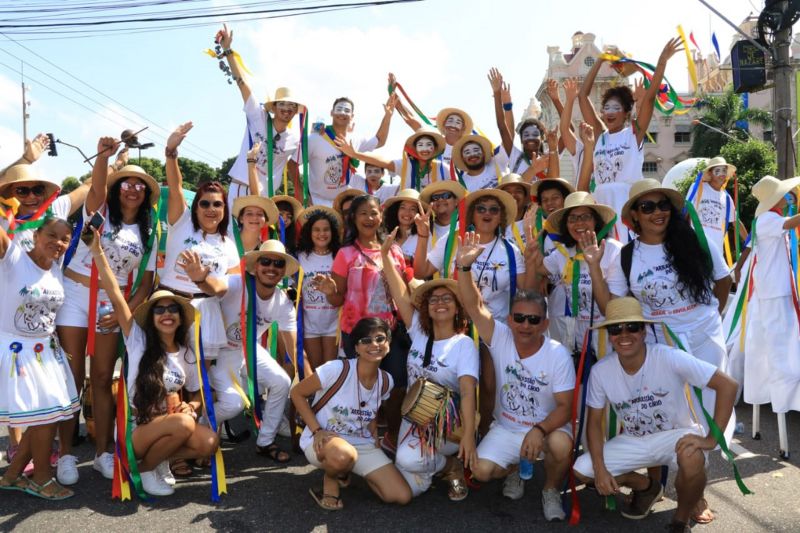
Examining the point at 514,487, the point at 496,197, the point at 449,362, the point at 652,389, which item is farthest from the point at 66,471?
the point at 652,389

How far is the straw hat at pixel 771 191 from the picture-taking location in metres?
4.93

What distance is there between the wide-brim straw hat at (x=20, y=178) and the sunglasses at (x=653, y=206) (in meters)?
3.90

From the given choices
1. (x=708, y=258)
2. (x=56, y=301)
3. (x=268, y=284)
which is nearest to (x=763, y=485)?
(x=708, y=258)

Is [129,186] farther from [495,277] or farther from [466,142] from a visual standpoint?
[466,142]

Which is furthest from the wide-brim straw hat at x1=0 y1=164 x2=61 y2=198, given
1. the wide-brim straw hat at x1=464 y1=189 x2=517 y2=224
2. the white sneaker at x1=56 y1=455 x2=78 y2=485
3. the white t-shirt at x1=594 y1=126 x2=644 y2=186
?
the white t-shirt at x1=594 y1=126 x2=644 y2=186

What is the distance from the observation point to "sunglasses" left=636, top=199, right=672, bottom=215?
390 cm

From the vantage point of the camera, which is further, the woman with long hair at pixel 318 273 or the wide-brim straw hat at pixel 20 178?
the woman with long hair at pixel 318 273

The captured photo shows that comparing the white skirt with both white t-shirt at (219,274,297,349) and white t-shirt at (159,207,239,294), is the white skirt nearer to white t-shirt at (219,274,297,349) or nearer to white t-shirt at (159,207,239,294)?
white t-shirt at (159,207,239,294)

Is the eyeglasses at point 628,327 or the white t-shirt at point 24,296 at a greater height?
the white t-shirt at point 24,296

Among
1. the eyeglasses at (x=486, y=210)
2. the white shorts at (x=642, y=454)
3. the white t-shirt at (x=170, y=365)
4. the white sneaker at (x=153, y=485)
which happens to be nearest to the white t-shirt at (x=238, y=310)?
the white t-shirt at (x=170, y=365)

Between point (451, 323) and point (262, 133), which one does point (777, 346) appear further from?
point (262, 133)

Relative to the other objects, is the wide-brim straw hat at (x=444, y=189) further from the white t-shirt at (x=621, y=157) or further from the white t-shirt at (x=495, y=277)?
the white t-shirt at (x=621, y=157)

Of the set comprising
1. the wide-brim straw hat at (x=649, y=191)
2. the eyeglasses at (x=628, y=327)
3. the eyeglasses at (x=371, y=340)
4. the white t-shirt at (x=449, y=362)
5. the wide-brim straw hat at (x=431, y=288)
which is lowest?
the white t-shirt at (x=449, y=362)

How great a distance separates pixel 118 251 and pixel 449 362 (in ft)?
7.98
